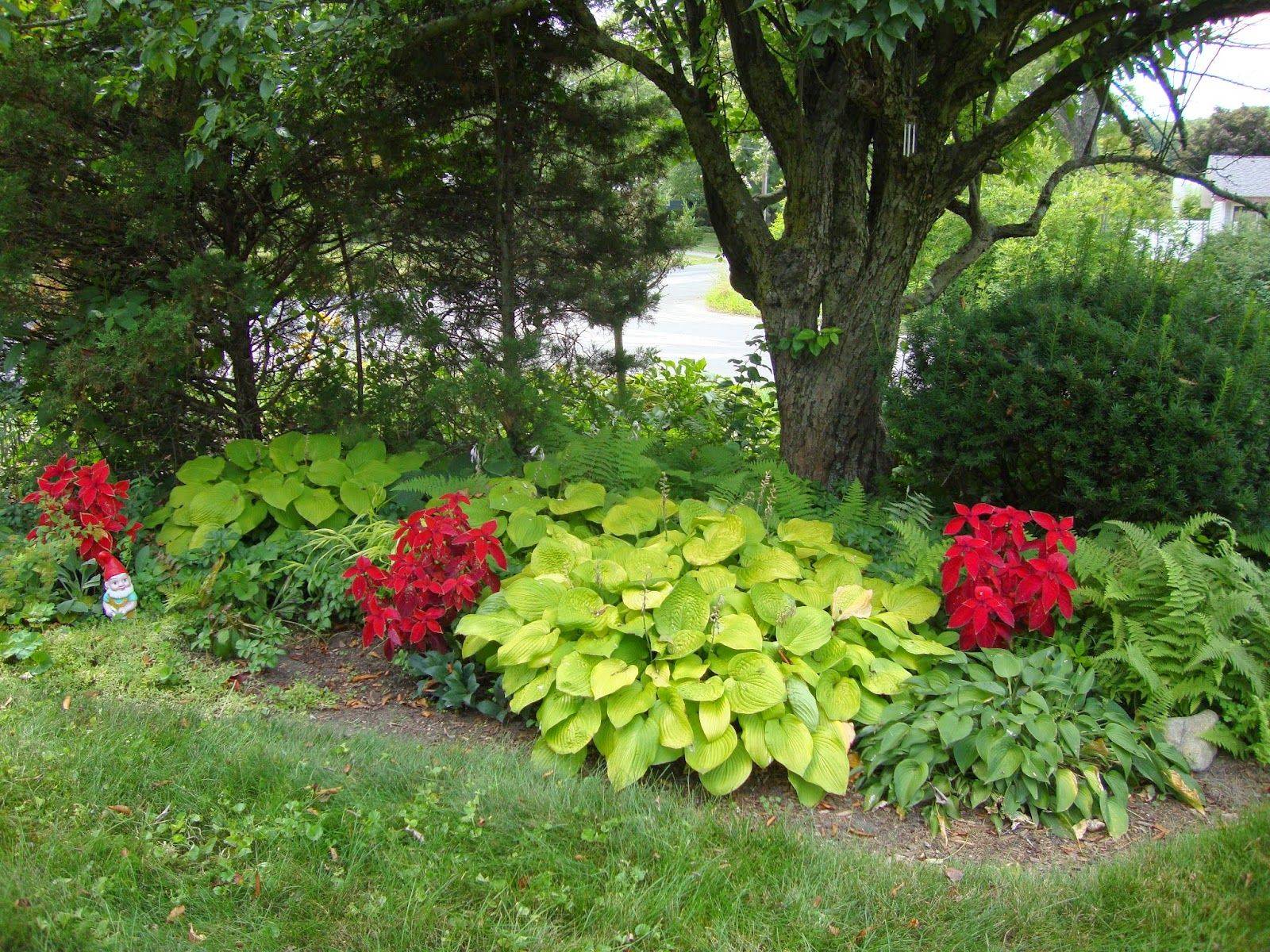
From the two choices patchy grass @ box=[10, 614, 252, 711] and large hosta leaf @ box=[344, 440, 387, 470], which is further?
large hosta leaf @ box=[344, 440, 387, 470]

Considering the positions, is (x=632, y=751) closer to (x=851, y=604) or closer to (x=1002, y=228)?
(x=851, y=604)

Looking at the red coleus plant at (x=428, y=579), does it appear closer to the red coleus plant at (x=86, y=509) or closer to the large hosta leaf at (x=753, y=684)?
the large hosta leaf at (x=753, y=684)

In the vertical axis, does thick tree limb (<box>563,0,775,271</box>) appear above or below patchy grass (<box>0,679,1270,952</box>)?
above

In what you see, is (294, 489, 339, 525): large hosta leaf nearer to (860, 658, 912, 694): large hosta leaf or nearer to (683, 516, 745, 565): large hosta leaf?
(683, 516, 745, 565): large hosta leaf

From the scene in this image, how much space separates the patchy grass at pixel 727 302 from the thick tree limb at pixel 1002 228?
13117 mm

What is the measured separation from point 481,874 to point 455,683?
115 cm

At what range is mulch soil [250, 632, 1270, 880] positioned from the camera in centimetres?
277

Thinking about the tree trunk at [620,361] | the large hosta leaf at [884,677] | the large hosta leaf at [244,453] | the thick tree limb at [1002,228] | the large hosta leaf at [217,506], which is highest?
the thick tree limb at [1002,228]

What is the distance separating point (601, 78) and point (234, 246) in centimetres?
253

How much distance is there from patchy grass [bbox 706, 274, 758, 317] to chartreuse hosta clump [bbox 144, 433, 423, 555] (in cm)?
1431

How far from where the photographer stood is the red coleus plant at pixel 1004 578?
3260 mm

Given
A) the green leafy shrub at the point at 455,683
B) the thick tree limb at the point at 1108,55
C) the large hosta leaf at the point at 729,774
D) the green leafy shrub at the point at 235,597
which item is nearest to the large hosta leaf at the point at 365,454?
the green leafy shrub at the point at 235,597

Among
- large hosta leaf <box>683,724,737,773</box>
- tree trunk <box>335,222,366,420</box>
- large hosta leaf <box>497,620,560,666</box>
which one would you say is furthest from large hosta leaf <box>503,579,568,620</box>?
tree trunk <box>335,222,366,420</box>

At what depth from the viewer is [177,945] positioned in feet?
7.30
